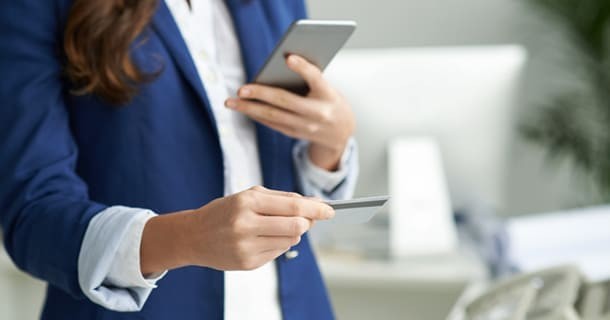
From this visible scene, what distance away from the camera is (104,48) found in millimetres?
1041

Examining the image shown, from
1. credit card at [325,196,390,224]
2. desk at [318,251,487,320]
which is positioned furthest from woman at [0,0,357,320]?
desk at [318,251,487,320]

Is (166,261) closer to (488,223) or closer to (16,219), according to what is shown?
(16,219)

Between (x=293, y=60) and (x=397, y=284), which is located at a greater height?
(x=293, y=60)

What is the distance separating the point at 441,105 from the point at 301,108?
4.15 ft

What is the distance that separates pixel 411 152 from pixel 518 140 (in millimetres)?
1899

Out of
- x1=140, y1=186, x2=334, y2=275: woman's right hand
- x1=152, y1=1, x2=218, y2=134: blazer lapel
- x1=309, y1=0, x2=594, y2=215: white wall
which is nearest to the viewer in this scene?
x1=140, y1=186, x2=334, y2=275: woman's right hand

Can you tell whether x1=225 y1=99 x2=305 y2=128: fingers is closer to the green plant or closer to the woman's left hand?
the woman's left hand

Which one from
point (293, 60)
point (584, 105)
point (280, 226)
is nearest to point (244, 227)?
point (280, 226)

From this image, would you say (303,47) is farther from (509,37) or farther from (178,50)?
(509,37)

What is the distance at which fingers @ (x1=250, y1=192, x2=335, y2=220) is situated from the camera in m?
0.77

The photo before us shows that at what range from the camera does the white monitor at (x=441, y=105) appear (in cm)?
227

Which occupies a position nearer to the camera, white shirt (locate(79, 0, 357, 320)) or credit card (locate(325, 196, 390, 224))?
credit card (locate(325, 196, 390, 224))

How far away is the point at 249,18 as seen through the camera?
1.13 meters

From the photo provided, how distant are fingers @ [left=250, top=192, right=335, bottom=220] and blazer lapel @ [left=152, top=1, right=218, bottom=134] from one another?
0.99ft
